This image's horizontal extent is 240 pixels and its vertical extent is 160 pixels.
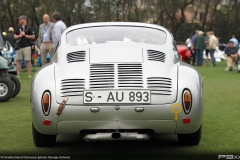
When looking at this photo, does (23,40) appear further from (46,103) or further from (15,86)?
(46,103)

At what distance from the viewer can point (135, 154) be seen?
5992mm

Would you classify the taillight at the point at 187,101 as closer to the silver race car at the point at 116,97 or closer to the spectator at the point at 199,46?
the silver race car at the point at 116,97

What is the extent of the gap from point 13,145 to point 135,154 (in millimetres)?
1480

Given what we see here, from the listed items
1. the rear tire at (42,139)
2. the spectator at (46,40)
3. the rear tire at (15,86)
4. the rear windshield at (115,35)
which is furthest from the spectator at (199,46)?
the rear tire at (42,139)

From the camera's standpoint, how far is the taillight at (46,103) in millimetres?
5773

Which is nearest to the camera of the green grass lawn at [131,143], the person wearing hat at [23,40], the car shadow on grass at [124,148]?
the car shadow on grass at [124,148]

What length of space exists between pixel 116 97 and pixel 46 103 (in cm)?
73

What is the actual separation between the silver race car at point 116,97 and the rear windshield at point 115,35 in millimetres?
598

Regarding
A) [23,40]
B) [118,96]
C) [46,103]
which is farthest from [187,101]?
[23,40]

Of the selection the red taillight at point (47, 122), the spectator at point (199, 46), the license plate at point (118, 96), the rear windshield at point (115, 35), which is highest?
the rear windshield at point (115, 35)

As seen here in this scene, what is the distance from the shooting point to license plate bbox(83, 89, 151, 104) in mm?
5617

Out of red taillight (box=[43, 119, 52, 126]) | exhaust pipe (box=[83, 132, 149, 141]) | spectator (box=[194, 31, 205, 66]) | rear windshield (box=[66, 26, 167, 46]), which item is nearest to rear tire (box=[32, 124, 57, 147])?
red taillight (box=[43, 119, 52, 126])

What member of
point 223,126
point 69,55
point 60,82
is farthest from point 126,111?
point 223,126

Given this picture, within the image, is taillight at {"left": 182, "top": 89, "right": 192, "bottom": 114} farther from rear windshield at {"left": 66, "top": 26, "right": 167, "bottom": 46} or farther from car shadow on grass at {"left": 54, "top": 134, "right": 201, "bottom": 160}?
rear windshield at {"left": 66, "top": 26, "right": 167, "bottom": 46}
